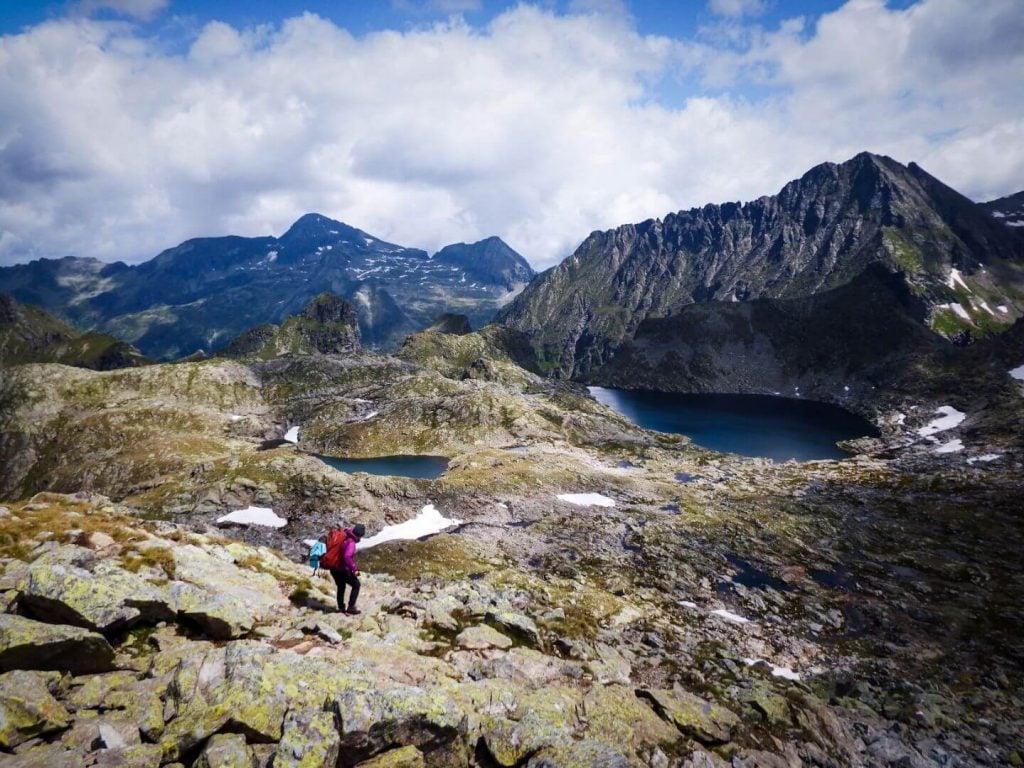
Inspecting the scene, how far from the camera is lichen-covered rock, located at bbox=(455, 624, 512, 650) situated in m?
24.7

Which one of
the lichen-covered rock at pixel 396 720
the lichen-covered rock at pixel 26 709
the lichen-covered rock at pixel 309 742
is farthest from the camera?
the lichen-covered rock at pixel 396 720

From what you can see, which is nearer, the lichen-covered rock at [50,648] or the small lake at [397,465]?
the lichen-covered rock at [50,648]

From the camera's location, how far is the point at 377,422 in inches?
6358

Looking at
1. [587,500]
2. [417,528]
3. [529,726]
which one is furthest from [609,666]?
[587,500]

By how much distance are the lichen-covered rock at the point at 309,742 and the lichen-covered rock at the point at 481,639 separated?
11.6 metres

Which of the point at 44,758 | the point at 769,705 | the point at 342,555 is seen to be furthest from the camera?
the point at 769,705

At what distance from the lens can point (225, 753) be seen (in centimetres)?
1198

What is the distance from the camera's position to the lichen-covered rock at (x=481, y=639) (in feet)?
80.9

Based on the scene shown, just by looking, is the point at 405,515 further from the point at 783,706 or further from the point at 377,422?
the point at 377,422

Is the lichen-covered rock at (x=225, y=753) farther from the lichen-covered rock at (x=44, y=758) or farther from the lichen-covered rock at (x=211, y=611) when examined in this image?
the lichen-covered rock at (x=211, y=611)

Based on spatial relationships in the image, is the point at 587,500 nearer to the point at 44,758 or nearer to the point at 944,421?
the point at 44,758

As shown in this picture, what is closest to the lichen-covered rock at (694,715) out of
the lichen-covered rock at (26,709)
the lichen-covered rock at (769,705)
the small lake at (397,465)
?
the lichen-covered rock at (769,705)

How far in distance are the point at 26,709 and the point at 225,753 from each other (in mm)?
4937

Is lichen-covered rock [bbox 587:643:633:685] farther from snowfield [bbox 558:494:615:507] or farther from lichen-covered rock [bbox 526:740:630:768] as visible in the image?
snowfield [bbox 558:494:615:507]
